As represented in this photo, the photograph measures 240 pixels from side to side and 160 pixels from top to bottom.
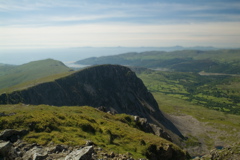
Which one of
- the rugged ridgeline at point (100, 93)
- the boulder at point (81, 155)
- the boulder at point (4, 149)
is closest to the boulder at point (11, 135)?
the boulder at point (4, 149)

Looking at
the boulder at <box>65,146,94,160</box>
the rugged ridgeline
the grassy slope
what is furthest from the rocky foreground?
the rugged ridgeline

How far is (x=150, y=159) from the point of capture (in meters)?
38.5

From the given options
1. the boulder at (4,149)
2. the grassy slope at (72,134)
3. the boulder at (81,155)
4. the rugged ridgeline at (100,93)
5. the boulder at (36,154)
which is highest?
the boulder at (4,149)

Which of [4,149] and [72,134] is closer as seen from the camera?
[4,149]

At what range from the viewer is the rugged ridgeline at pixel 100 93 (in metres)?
120

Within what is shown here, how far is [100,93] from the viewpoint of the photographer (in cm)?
14850

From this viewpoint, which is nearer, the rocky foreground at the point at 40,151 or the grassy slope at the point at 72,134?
the rocky foreground at the point at 40,151

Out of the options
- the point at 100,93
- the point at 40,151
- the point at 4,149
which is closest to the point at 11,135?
the point at 4,149

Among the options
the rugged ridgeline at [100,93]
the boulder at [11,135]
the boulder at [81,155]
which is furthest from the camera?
the rugged ridgeline at [100,93]

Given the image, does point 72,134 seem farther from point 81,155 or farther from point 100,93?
point 100,93

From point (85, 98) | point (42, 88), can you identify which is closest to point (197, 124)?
point (85, 98)

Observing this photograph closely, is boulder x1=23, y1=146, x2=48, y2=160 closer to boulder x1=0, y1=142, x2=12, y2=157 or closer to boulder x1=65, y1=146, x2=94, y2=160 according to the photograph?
boulder x1=0, y1=142, x2=12, y2=157

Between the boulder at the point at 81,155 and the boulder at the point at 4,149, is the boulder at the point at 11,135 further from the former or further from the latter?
the boulder at the point at 81,155

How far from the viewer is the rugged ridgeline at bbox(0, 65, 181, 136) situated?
395 feet
